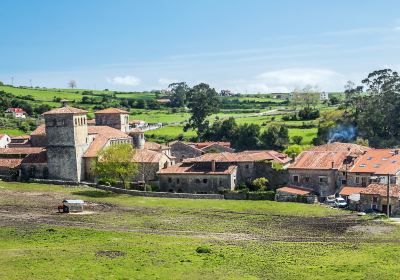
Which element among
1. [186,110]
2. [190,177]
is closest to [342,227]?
[190,177]

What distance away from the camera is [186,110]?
628ft

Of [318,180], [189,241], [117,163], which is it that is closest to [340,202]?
[318,180]

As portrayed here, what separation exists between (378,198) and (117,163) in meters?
36.4

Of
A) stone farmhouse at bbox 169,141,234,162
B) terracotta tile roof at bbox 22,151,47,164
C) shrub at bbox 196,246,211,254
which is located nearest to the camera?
shrub at bbox 196,246,211,254

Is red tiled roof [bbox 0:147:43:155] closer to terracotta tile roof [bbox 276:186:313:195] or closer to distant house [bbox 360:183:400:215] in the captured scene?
terracotta tile roof [bbox 276:186:313:195]

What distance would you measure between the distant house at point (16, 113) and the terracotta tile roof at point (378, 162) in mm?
105893

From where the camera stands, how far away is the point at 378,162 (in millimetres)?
72812

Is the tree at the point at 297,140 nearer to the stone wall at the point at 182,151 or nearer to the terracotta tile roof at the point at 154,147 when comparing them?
the stone wall at the point at 182,151

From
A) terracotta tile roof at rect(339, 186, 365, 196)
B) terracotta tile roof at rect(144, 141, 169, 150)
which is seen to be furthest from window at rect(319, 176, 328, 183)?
terracotta tile roof at rect(144, 141, 169, 150)

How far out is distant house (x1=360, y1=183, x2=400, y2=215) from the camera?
6275 centimetres

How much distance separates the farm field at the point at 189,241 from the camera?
4103cm

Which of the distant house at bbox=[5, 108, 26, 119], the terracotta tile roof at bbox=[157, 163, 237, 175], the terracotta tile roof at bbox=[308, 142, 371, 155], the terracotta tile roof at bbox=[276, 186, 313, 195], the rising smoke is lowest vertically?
the terracotta tile roof at bbox=[276, 186, 313, 195]

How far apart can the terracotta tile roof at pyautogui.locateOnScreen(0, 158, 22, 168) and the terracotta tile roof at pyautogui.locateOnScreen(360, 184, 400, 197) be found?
181 feet

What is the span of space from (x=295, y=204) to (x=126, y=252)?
97.3 feet
